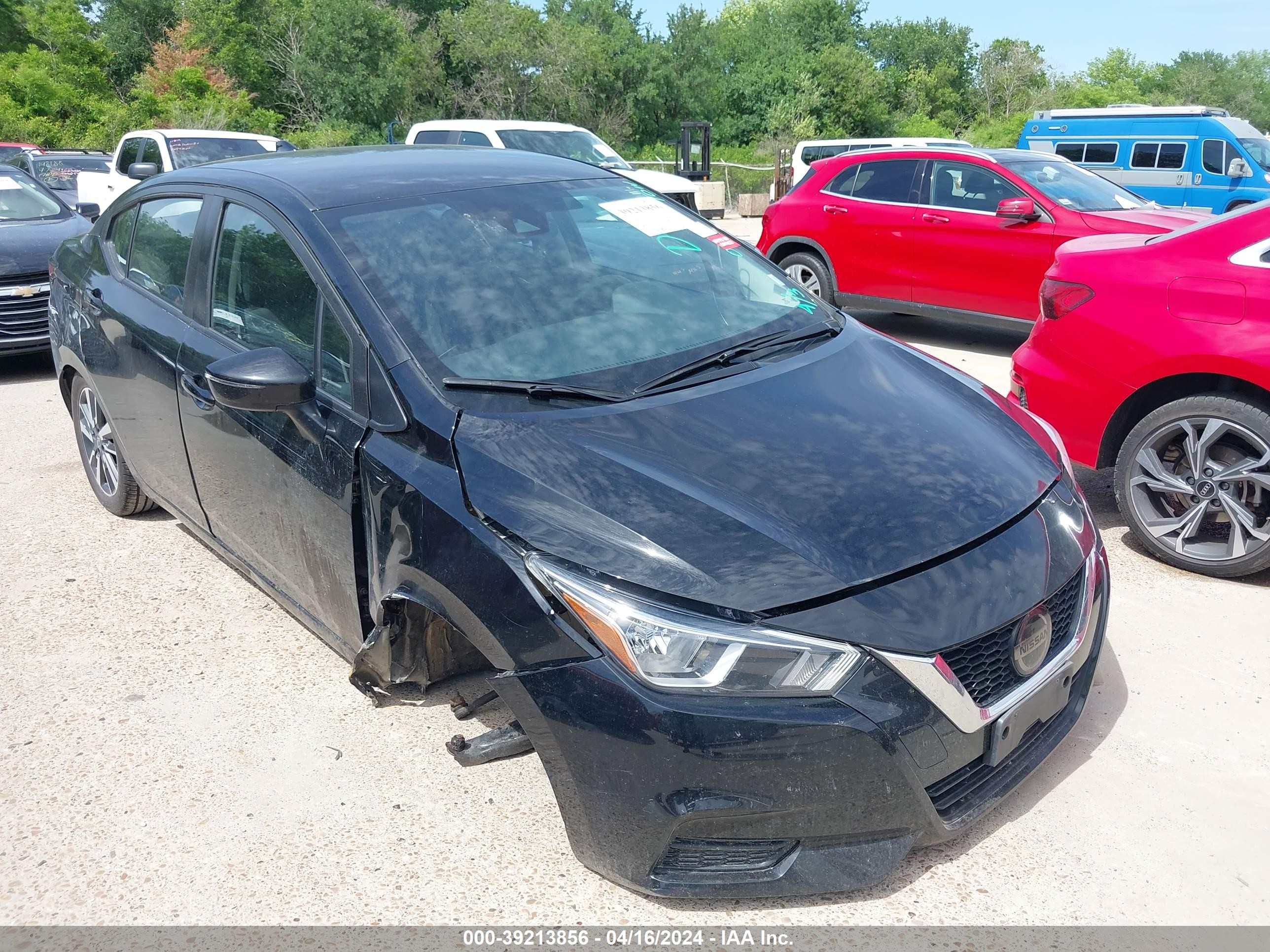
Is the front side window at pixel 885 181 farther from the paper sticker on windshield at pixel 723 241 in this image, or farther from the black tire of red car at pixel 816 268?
the paper sticker on windshield at pixel 723 241

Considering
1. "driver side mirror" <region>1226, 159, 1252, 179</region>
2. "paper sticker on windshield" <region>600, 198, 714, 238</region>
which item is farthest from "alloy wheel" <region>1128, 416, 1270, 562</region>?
"driver side mirror" <region>1226, 159, 1252, 179</region>

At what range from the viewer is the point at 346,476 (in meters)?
2.89

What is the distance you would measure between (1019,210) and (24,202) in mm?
8191

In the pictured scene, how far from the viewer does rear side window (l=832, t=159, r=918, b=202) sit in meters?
8.93

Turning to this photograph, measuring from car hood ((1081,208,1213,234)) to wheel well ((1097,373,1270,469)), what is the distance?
375 cm

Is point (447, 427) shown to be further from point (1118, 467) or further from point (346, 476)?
point (1118, 467)

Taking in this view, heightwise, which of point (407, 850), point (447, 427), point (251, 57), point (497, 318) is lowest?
point (407, 850)

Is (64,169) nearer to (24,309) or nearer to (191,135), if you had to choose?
(191,135)

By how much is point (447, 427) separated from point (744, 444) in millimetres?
750

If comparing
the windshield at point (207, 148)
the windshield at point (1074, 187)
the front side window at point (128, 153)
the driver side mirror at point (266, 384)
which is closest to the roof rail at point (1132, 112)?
the windshield at point (1074, 187)

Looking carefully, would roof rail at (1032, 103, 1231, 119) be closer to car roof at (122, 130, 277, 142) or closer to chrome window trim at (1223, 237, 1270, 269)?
car roof at (122, 130, 277, 142)

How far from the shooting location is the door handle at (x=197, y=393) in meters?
3.57

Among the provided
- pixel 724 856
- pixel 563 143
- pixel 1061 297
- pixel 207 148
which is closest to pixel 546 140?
pixel 563 143

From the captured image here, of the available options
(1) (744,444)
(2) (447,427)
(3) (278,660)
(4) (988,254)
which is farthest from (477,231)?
(4) (988,254)
